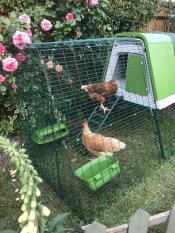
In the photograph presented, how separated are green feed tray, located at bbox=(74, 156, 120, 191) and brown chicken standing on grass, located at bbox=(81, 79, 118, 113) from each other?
2.49 feet

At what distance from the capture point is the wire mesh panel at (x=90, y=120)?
309 centimetres

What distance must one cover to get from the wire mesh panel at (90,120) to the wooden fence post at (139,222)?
0.85 meters

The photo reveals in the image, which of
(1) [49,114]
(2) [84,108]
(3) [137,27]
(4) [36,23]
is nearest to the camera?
(1) [49,114]

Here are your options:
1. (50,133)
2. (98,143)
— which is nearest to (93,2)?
(98,143)

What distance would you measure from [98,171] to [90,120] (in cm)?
79

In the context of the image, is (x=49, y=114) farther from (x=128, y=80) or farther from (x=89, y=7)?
(x=89, y=7)

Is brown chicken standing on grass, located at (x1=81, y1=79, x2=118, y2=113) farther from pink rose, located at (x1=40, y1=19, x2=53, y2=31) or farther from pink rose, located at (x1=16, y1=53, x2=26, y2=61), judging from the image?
pink rose, located at (x1=40, y1=19, x2=53, y2=31)

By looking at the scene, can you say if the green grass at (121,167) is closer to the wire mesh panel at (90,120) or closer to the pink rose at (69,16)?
the wire mesh panel at (90,120)

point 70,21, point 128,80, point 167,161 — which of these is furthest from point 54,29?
point 167,161

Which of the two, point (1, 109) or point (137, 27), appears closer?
point (1, 109)

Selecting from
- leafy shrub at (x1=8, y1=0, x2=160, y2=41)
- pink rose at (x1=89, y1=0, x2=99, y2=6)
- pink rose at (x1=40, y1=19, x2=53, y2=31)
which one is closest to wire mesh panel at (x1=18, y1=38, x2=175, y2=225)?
pink rose at (x1=40, y1=19, x2=53, y2=31)

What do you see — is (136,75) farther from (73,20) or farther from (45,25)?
(45,25)

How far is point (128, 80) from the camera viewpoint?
4199mm

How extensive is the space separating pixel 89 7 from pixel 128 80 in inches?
45.4
